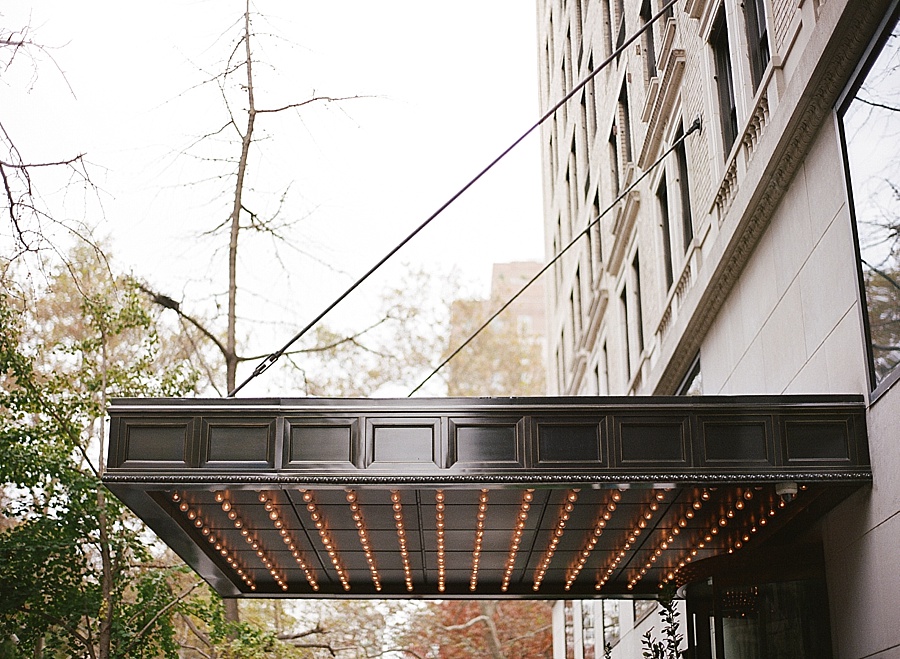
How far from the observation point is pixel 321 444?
11070mm

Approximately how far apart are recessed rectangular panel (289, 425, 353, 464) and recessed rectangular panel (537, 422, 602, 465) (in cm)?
191

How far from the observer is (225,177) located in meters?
22.0

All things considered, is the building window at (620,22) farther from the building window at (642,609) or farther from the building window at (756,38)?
the building window at (642,609)

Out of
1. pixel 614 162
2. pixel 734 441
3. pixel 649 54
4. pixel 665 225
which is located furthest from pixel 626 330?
pixel 734 441

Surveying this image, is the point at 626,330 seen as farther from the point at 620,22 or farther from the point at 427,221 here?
the point at 427,221

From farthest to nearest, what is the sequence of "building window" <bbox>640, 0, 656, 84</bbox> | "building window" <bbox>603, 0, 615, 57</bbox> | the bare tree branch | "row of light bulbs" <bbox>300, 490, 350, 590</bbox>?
1. "building window" <bbox>603, 0, 615, 57</bbox>
2. "building window" <bbox>640, 0, 656, 84</bbox>
3. the bare tree branch
4. "row of light bulbs" <bbox>300, 490, 350, 590</bbox>

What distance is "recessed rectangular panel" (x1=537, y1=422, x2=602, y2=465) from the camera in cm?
1100

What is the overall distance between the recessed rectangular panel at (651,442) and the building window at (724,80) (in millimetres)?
6332

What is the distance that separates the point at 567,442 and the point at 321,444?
2440 millimetres

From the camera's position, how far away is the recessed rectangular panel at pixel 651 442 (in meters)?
10.9

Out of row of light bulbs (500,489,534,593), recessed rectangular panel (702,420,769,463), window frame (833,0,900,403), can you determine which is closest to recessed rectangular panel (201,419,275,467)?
→ row of light bulbs (500,489,534,593)

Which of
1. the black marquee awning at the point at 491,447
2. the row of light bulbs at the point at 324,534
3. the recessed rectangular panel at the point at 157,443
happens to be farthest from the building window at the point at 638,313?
the recessed rectangular panel at the point at 157,443

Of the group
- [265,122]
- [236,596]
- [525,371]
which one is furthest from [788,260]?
[525,371]

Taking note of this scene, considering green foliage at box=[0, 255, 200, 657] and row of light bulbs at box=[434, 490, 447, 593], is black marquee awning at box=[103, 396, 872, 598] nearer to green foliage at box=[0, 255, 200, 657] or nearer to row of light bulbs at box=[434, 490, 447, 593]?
row of light bulbs at box=[434, 490, 447, 593]
